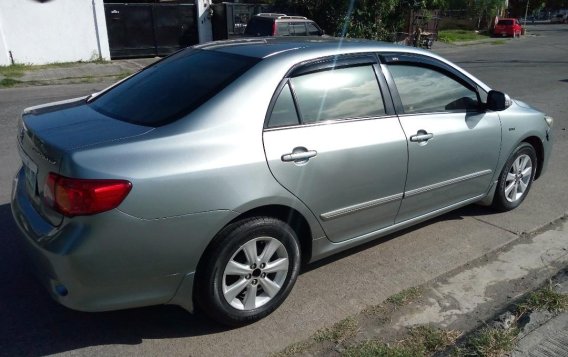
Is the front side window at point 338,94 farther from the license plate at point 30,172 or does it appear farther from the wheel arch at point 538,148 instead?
the wheel arch at point 538,148

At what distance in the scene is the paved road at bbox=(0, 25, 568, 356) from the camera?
2.84m

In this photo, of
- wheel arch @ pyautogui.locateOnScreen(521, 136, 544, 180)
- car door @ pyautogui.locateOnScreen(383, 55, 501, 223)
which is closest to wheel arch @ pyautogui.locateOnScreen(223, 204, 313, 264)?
car door @ pyautogui.locateOnScreen(383, 55, 501, 223)

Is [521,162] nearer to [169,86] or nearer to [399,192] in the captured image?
[399,192]

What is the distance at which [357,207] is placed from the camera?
335cm

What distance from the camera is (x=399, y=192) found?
358 centimetres

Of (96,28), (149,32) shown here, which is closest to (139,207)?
(96,28)

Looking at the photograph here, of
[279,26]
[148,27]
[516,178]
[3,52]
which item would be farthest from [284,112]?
[148,27]

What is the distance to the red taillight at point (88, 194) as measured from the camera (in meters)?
2.38

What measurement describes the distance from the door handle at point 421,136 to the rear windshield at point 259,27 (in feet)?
43.1

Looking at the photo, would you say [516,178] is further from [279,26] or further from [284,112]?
[279,26]

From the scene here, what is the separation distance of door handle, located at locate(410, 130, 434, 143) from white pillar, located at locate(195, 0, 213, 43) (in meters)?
17.7

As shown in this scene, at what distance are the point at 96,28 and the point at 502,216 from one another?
51.1 feet

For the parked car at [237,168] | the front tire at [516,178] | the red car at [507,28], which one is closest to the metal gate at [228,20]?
the front tire at [516,178]

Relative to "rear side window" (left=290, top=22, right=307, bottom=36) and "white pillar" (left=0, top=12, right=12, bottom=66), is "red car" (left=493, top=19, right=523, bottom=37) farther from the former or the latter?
"white pillar" (left=0, top=12, right=12, bottom=66)
